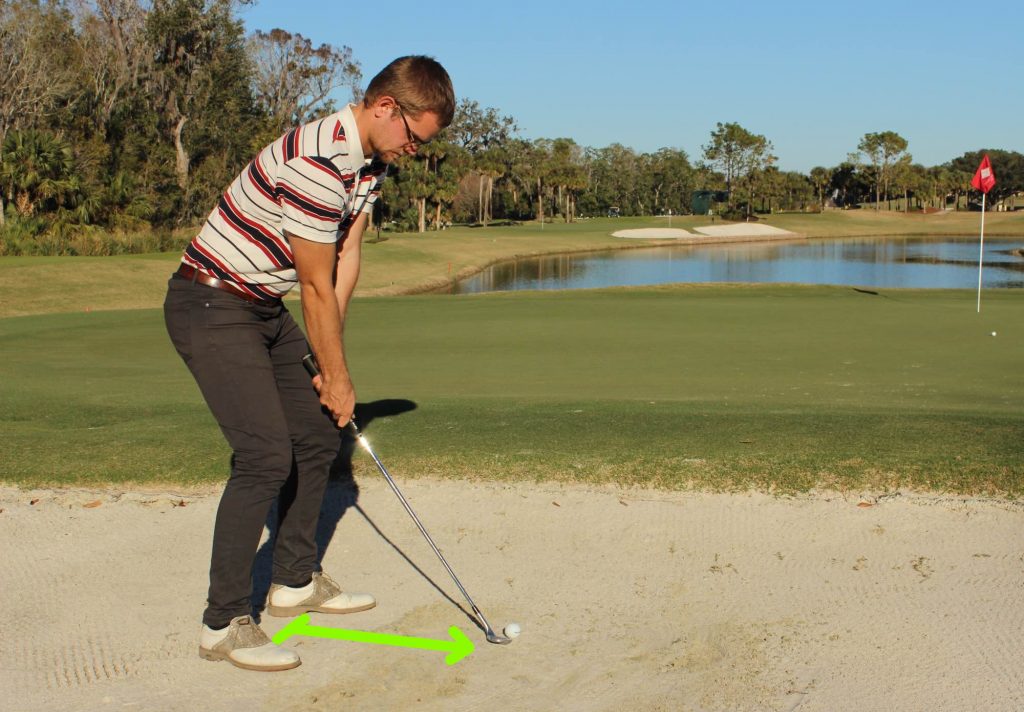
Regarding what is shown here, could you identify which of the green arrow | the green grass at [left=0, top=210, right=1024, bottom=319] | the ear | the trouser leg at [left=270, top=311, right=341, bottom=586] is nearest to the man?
the ear

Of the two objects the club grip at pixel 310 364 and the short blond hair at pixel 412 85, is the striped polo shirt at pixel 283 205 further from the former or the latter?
the club grip at pixel 310 364

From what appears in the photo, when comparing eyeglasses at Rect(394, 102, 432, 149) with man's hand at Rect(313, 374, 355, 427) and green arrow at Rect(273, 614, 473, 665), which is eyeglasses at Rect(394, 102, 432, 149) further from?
green arrow at Rect(273, 614, 473, 665)

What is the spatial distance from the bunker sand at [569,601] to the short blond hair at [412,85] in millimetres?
2168

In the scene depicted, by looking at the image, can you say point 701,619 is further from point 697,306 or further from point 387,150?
point 697,306

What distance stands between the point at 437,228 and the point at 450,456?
79447mm

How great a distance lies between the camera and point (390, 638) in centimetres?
433

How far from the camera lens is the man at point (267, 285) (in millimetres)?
3986

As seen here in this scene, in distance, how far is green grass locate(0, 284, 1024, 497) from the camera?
6.46m

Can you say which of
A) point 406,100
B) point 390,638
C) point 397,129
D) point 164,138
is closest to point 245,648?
point 390,638

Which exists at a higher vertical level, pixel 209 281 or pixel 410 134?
pixel 410 134

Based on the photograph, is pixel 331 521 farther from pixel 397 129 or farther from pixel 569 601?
pixel 397 129

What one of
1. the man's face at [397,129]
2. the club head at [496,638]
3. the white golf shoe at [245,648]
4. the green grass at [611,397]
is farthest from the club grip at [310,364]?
the green grass at [611,397]

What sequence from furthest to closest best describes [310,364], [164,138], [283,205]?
1. [164,138]
2. [310,364]
3. [283,205]

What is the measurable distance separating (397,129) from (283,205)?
0.56 metres
